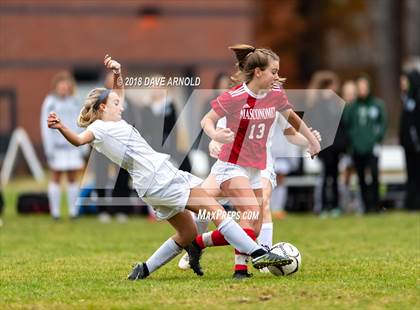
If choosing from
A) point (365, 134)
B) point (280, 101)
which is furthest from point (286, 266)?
point (365, 134)

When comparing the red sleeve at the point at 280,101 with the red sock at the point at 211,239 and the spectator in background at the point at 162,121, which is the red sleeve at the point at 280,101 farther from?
the spectator in background at the point at 162,121

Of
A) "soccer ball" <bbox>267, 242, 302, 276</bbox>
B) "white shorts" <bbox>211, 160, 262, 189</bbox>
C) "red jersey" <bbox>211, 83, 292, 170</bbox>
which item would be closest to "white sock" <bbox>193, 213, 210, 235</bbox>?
"white shorts" <bbox>211, 160, 262, 189</bbox>

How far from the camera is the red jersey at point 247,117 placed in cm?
952

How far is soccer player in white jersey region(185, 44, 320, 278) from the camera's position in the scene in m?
9.44

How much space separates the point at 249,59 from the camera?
31.1ft

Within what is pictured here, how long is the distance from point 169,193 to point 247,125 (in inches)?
39.7

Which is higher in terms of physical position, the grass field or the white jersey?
the white jersey

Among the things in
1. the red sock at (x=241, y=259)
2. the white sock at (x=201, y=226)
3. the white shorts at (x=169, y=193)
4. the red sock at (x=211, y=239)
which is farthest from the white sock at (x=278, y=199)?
the white shorts at (x=169, y=193)

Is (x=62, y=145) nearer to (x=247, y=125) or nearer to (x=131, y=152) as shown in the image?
(x=247, y=125)

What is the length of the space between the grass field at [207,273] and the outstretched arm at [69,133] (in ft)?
3.59

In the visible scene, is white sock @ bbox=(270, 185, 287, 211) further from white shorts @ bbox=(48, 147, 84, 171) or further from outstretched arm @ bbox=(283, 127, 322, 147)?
outstretched arm @ bbox=(283, 127, 322, 147)

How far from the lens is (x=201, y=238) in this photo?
9.66m

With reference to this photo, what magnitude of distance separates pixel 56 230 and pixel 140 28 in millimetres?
17246
